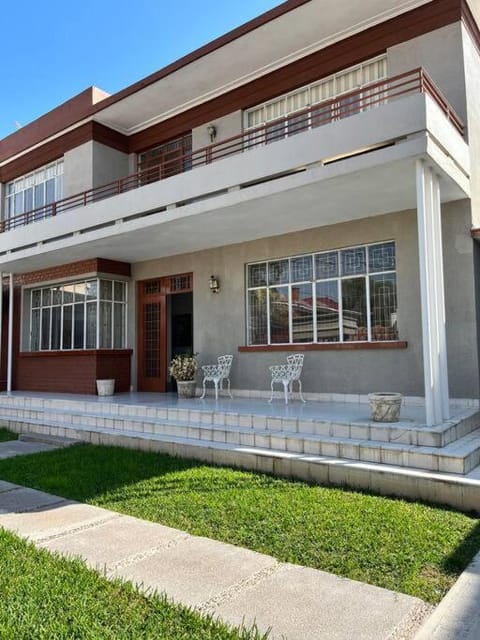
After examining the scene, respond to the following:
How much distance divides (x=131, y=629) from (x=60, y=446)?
20.7ft

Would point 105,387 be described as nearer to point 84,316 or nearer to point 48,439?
point 84,316

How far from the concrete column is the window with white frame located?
2.85m

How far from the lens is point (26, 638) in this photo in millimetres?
2795

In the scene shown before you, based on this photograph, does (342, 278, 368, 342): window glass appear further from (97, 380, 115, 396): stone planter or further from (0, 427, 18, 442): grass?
(0, 427, 18, 442): grass

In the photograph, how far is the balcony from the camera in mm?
6785

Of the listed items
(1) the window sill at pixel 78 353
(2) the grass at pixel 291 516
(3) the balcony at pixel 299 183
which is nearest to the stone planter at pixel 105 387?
(1) the window sill at pixel 78 353

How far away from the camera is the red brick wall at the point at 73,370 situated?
40.3 ft

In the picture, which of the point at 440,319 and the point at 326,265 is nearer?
the point at 440,319

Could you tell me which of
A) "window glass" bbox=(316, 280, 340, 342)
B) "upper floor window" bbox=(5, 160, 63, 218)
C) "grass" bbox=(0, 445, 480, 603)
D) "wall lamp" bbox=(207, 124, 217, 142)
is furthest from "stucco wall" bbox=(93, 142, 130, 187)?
"grass" bbox=(0, 445, 480, 603)

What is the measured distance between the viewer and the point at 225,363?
10711 mm

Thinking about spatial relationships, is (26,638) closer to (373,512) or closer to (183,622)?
(183,622)

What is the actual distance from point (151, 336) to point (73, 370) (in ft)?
7.10

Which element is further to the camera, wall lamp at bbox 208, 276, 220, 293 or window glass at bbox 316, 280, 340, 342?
wall lamp at bbox 208, 276, 220, 293

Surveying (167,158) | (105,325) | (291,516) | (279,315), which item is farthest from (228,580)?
(167,158)
